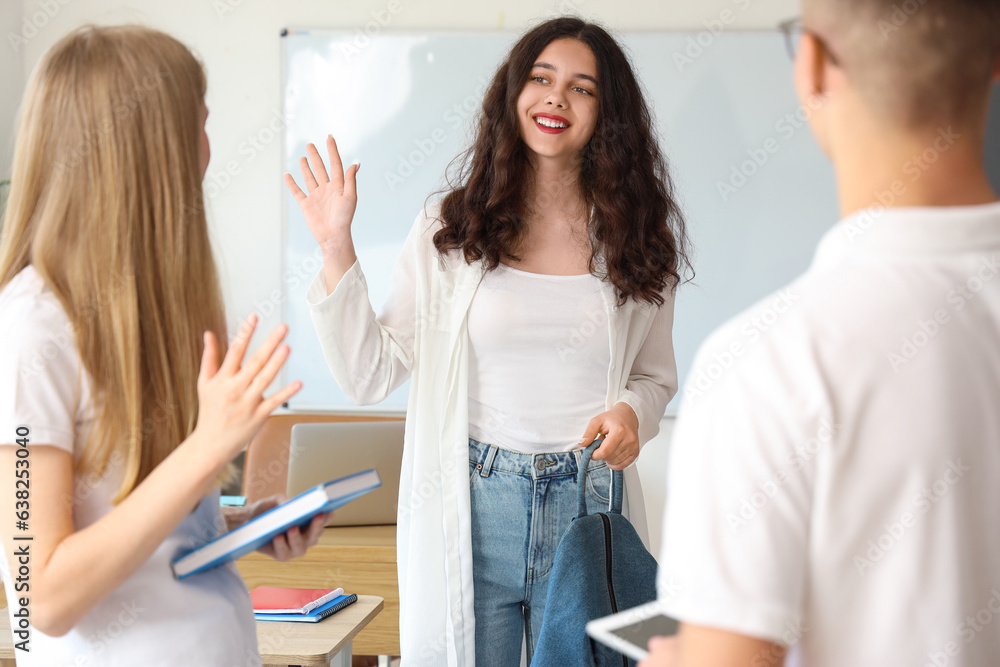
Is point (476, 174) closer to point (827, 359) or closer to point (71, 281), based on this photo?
point (71, 281)

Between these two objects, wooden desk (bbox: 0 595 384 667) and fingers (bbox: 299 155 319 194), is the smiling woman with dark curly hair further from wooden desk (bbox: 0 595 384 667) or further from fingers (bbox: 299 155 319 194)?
wooden desk (bbox: 0 595 384 667)

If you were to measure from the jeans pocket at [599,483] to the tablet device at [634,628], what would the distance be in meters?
0.64

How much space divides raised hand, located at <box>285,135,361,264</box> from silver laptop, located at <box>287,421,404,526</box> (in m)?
1.76

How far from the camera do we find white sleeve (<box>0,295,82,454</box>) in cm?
77

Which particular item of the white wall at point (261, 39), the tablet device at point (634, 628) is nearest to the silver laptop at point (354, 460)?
the white wall at point (261, 39)

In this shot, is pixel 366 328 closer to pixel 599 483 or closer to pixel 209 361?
pixel 599 483

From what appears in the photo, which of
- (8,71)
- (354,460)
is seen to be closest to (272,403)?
(354,460)

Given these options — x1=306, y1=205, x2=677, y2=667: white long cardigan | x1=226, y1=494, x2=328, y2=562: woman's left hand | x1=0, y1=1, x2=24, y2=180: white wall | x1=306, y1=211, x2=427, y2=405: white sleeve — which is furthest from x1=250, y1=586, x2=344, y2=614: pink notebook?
x1=0, y1=1, x2=24, y2=180: white wall

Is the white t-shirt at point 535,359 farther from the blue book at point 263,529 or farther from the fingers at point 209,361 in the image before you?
the fingers at point 209,361

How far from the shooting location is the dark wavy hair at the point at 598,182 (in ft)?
5.21

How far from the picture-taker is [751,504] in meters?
0.56

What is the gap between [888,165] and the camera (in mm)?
612

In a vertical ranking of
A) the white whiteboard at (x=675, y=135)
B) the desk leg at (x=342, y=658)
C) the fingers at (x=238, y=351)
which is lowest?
the desk leg at (x=342, y=658)

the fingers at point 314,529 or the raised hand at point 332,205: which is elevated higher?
the raised hand at point 332,205
